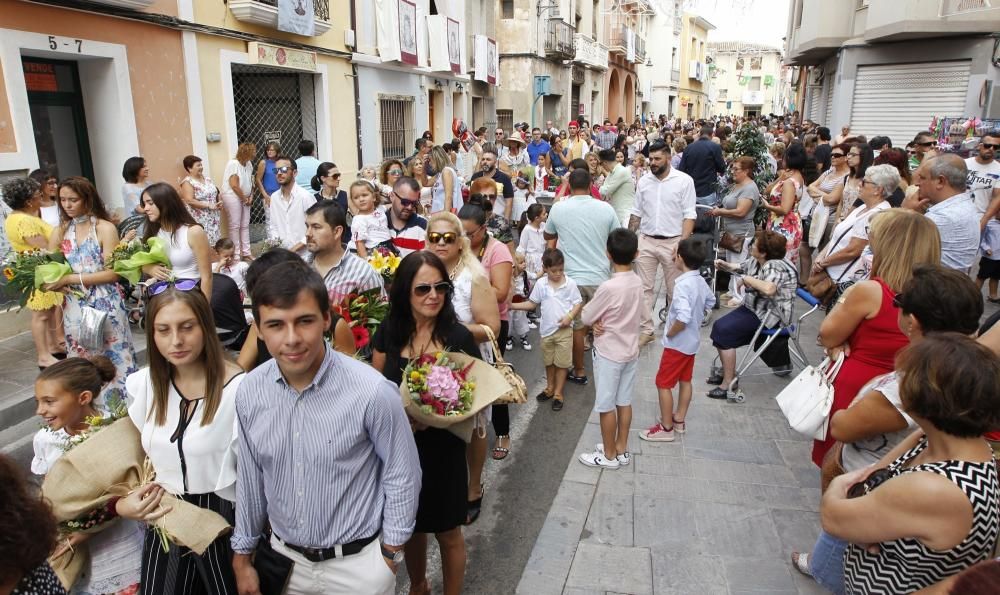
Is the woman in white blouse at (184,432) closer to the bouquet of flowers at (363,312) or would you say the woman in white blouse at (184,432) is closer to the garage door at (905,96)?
the bouquet of flowers at (363,312)

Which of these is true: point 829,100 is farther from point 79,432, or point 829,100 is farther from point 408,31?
point 79,432

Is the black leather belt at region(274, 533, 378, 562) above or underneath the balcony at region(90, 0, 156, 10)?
underneath

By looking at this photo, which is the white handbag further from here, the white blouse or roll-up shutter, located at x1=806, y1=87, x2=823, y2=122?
roll-up shutter, located at x1=806, y1=87, x2=823, y2=122

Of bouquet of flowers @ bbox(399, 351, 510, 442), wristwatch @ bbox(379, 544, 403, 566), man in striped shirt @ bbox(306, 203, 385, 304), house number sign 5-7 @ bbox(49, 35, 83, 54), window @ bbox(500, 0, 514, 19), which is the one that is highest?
window @ bbox(500, 0, 514, 19)

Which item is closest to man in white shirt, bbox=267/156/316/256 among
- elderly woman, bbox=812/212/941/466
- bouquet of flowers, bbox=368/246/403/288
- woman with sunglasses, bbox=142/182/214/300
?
woman with sunglasses, bbox=142/182/214/300

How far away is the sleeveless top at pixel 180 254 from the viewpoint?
185 inches

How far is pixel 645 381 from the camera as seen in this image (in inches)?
238

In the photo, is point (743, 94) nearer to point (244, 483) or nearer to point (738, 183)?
point (738, 183)

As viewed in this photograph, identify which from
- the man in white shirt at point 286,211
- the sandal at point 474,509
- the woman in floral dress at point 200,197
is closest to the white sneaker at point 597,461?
the sandal at point 474,509

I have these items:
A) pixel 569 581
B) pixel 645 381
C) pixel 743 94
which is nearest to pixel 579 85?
pixel 645 381

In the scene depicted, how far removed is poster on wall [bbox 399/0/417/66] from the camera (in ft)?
50.8

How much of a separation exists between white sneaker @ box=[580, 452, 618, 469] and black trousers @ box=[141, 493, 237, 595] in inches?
103

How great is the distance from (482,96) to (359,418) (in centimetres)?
2235

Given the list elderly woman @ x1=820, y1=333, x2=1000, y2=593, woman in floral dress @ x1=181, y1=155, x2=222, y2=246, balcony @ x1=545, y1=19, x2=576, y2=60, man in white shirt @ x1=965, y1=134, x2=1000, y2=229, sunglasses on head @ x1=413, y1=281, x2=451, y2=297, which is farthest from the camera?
balcony @ x1=545, y1=19, x2=576, y2=60
